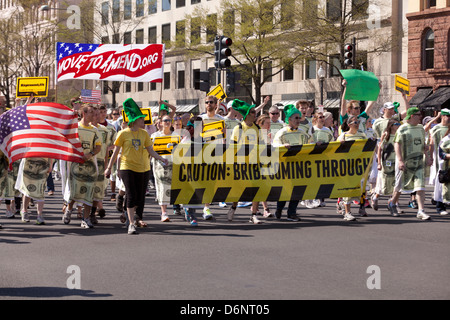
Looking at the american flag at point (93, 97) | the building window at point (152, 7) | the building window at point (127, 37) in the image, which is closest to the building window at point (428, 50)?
the american flag at point (93, 97)

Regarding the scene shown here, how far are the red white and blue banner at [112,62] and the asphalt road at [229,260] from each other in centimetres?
534

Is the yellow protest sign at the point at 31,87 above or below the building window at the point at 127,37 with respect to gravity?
below

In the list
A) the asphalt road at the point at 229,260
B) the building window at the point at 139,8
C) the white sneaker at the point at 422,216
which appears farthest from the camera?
the building window at the point at 139,8

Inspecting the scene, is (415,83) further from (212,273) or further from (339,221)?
(212,273)

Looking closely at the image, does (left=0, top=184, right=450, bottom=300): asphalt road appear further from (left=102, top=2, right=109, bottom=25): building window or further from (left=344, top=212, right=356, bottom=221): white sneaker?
(left=102, top=2, right=109, bottom=25): building window

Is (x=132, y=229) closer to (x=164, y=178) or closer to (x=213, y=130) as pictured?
(x=164, y=178)

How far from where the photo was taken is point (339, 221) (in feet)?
39.4

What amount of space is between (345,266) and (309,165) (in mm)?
4681

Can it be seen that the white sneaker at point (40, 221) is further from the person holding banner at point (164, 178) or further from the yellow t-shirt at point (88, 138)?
the person holding banner at point (164, 178)

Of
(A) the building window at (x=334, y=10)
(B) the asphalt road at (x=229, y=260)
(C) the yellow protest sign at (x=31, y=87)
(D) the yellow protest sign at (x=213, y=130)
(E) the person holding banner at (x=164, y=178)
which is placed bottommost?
(B) the asphalt road at (x=229, y=260)

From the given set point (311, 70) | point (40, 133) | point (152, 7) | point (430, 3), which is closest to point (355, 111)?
point (40, 133)

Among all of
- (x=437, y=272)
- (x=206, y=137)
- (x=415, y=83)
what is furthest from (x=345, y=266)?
(x=415, y=83)

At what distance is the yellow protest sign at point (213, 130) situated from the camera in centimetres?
1240

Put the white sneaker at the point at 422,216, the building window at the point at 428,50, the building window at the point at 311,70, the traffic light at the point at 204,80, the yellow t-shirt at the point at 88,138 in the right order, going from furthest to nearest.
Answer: the building window at the point at 311,70
the building window at the point at 428,50
the traffic light at the point at 204,80
the white sneaker at the point at 422,216
the yellow t-shirt at the point at 88,138
